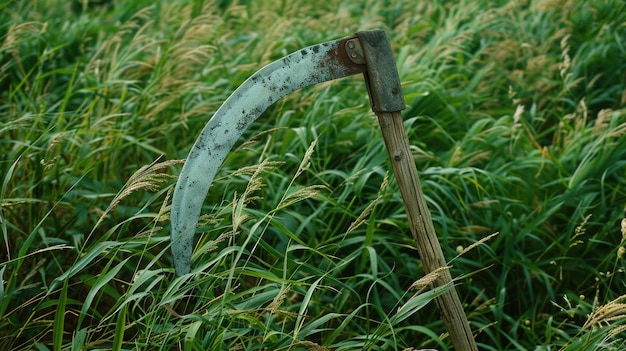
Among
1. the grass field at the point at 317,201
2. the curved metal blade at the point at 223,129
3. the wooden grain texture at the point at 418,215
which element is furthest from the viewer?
the grass field at the point at 317,201

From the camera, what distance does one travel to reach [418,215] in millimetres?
1892

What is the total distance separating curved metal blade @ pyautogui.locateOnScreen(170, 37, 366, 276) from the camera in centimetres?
173

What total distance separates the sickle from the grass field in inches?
4.6

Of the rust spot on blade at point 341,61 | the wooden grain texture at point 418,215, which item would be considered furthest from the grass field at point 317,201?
the rust spot on blade at point 341,61

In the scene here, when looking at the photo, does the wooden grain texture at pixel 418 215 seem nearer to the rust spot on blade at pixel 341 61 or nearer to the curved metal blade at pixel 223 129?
the rust spot on blade at pixel 341 61

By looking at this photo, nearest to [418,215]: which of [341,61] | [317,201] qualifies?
Answer: [341,61]

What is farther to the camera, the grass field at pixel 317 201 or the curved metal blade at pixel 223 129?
the grass field at pixel 317 201

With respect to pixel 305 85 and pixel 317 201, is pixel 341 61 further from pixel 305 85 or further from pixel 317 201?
pixel 317 201

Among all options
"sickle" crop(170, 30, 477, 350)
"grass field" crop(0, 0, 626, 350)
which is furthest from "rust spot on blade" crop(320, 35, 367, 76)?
"grass field" crop(0, 0, 626, 350)

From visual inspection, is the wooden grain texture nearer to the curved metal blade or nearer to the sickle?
the sickle

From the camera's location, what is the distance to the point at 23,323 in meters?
2.09

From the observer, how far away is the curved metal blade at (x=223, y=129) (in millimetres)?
1731

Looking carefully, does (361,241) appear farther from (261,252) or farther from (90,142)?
(90,142)

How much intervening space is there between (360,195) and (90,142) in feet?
3.29
